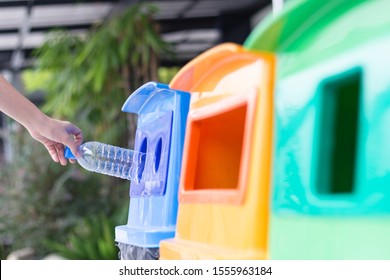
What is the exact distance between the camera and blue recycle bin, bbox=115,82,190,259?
1514 mm

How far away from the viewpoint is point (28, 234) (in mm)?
6406

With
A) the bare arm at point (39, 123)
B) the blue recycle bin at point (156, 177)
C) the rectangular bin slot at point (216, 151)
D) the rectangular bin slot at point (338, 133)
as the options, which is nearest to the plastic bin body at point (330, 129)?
the rectangular bin slot at point (338, 133)

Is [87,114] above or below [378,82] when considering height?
above

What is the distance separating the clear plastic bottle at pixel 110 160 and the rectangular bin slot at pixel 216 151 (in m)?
0.24

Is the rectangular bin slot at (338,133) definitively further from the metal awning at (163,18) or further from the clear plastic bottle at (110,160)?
the metal awning at (163,18)

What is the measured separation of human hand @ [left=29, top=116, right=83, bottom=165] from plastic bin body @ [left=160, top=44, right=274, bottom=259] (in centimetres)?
32

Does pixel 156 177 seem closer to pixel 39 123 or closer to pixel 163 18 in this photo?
pixel 39 123

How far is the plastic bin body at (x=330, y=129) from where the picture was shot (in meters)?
0.91

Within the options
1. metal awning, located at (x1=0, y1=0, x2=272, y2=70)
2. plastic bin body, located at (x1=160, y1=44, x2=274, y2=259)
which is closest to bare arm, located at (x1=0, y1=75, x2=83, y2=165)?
plastic bin body, located at (x1=160, y1=44, x2=274, y2=259)

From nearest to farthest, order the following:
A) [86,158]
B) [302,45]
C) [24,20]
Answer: [302,45]
[86,158]
[24,20]

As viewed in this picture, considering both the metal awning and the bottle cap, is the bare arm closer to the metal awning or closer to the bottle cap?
the bottle cap

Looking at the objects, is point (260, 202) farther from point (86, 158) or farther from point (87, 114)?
point (87, 114)
